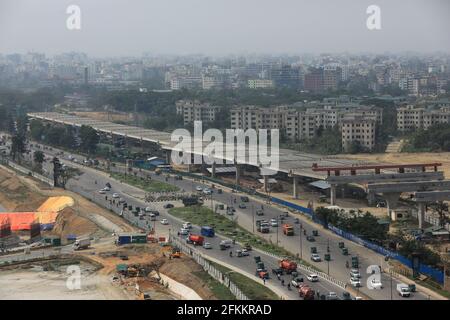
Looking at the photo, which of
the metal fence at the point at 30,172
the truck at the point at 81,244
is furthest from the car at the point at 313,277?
the metal fence at the point at 30,172

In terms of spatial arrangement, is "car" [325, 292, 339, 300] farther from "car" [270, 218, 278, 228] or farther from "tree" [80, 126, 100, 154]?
"tree" [80, 126, 100, 154]

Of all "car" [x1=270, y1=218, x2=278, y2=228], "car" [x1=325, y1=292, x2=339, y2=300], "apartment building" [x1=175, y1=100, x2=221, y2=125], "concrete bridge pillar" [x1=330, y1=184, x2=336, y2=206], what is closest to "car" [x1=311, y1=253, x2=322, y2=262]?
"car" [x1=325, y1=292, x2=339, y2=300]

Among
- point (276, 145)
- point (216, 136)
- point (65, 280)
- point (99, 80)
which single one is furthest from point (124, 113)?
point (65, 280)

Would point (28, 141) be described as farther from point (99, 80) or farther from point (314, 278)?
point (99, 80)

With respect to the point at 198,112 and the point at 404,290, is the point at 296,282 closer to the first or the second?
the point at 404,290

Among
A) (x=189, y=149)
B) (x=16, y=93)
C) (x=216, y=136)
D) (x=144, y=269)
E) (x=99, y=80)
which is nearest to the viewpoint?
(x=144, y=269)

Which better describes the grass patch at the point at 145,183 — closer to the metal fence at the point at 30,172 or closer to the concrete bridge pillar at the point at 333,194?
the metal fence at the point at 30,172
